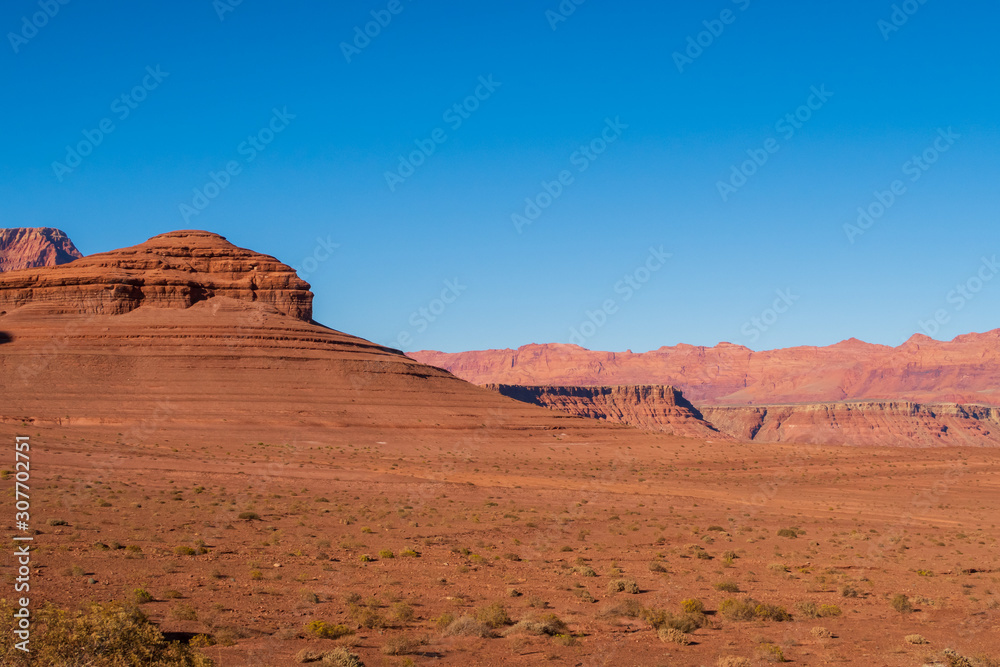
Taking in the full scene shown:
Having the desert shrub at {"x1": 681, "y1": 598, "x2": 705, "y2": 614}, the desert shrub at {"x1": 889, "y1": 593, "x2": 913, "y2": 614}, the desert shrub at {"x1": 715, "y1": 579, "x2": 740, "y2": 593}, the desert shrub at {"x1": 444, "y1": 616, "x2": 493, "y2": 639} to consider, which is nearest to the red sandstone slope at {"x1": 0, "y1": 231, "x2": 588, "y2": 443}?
the desert shrub at {"x1": 715, "y1": 579, "x2": 740, "y2": 593}

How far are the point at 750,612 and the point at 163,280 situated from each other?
81.5 meters

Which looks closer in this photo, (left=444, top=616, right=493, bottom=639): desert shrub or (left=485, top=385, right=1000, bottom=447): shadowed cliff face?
(left=444, top=616, right=493, bottom=639): desert shrub

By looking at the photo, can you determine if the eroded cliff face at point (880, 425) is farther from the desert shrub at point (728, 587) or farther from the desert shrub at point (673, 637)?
the desert shrub at point (673, 637)

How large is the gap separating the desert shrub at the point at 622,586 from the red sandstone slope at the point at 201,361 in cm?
4371

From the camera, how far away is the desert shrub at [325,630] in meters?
12.5

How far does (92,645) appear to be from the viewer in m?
8.26

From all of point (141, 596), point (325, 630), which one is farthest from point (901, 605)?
point (141, 596)

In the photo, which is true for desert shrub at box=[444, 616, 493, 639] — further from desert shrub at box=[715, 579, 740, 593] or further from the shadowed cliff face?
the shadowed cliff face

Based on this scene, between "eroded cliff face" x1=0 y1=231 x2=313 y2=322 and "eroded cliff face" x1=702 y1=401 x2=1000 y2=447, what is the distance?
388 feet

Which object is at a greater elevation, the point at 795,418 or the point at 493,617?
the point at 795,418

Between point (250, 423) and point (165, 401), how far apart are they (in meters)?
8.08

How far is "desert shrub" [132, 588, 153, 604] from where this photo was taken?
1379 centimetres

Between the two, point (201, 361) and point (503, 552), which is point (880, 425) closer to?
point (201, 361)

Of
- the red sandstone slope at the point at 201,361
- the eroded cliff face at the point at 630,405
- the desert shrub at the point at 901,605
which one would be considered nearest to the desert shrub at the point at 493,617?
the desert shrub at the point at 901,605
